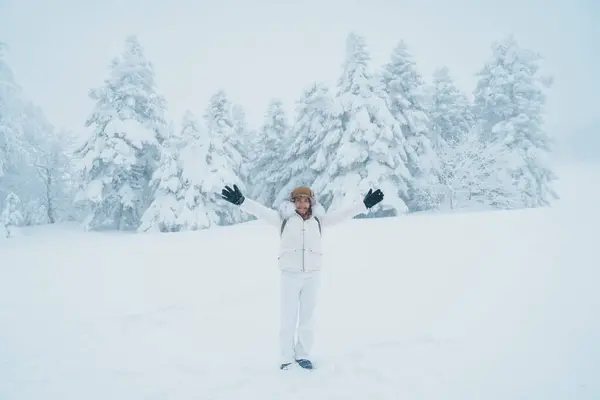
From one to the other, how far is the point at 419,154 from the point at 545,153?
8576mm

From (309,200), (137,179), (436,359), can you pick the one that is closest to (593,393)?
(436,359)

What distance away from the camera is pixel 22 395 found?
4.24 metres

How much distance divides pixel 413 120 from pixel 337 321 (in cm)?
2134

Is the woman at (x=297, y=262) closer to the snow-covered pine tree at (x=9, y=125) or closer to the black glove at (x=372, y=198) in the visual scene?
the black glove at (x=372, y=198)

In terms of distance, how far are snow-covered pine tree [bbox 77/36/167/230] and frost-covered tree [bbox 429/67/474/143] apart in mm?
20759

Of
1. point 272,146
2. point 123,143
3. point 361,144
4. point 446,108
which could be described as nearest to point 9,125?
point 123,143

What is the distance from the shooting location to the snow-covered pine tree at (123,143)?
22.1m

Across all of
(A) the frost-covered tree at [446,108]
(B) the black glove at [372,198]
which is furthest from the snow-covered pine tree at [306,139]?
(B) the black glove at [372,198]

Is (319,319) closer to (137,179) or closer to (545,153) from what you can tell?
(137,179)

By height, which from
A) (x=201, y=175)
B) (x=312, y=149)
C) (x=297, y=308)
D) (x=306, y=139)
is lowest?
(x=297, y=308)

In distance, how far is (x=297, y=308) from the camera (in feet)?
16.5

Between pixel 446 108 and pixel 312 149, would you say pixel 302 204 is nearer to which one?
pixel 312 149

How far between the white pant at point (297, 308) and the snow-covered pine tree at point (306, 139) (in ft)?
69.8

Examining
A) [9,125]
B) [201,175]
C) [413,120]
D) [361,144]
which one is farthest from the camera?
[413,120]
